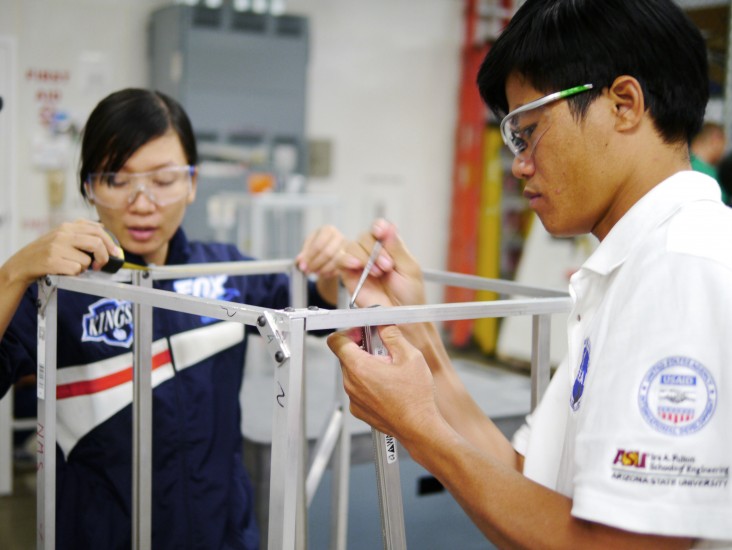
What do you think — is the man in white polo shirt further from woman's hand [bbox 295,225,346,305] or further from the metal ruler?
woman's hand [bbox 295,225,346,305]

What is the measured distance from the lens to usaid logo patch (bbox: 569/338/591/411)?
2.95 ft

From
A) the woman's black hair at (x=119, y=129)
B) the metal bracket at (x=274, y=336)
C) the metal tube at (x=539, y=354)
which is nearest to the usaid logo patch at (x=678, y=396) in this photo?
the metal bracket at (x=274, y=336)

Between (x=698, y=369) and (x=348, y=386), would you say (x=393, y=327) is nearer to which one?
(x=348, y=386)

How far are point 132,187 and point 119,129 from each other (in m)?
0.11

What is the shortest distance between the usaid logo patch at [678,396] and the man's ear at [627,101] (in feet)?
0.93

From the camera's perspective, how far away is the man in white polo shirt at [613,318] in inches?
30.2

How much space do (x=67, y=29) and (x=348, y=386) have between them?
4438 mm

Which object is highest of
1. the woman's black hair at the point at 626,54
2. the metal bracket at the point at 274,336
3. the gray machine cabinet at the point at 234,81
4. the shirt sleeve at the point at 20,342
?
the gray machine cabinet at the point at 234,81

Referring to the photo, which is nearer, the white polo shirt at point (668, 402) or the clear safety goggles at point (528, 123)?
the white polo shirt at point (668, 402)

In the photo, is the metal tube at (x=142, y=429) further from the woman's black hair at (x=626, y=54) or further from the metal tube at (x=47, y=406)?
the woman's black hair at (x=626, y=54)

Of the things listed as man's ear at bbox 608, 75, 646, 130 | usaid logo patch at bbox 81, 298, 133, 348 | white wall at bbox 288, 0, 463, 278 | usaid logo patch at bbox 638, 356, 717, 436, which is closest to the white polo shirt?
usaid logo patch at bbox 638, 356, 717, 436

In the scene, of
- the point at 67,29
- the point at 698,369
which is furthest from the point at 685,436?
the point at 67,29

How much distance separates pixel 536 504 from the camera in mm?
842

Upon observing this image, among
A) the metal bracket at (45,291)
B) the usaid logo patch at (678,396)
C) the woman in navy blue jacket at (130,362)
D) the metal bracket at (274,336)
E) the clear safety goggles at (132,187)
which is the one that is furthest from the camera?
the clear safety goggles at (132,187)
